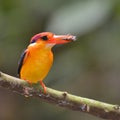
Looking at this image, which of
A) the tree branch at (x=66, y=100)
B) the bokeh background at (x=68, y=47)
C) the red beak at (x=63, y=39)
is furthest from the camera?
the bokeh background at (x=68, y=47)

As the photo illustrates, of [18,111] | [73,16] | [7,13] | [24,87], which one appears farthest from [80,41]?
[24,87]

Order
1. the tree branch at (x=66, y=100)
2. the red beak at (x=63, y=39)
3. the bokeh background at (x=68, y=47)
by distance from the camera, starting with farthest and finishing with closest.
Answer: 1. the bokeh background at (x=68, y=47)
2. the tree branch at (x=66, y=100)
3. the red beak at (x=63, y=39)

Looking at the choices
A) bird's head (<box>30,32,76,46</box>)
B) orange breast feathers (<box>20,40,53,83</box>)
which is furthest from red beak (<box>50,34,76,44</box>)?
orange breast feathers (<box>20,40,53,83</box>)

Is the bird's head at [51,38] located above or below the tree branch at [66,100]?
above

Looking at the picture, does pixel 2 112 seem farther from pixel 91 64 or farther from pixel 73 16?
pixel 73 16

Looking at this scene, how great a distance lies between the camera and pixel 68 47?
3.58 metres

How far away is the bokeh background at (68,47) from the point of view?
261cm

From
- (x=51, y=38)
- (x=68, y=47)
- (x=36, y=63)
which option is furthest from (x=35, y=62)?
(x=68, y=47)

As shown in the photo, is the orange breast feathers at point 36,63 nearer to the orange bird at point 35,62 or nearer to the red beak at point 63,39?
the orange bird at point 35,62

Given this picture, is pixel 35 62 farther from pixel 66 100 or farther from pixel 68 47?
pixel 68 47

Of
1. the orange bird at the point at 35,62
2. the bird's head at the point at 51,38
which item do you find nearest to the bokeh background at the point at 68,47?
the orange bird at the point at 35,62

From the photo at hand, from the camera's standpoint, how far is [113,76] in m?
3.94

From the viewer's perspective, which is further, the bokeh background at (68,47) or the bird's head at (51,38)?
the bokeh background at (68,47)

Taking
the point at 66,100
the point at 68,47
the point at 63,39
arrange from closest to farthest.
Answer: the point at 63,39, the point at 66,100, the point at 68,47
